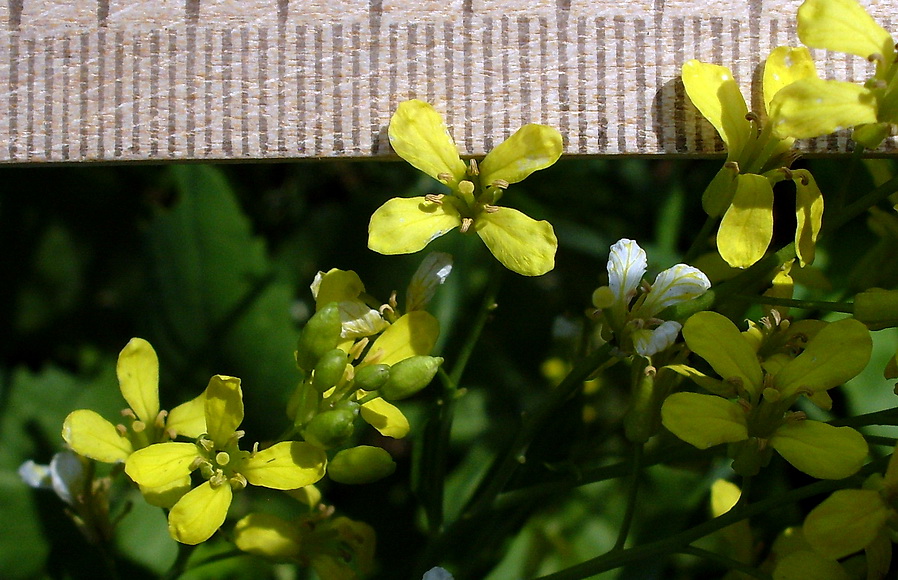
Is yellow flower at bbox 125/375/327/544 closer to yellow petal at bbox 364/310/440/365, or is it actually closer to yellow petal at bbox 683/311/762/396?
yellow petal at bbox 364/310/440/365

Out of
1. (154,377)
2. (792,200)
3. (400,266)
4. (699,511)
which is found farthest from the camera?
(792,200)

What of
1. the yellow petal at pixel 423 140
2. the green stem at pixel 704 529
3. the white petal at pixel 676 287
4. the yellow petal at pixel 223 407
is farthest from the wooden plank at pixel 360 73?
the green stem at pixel 704 529

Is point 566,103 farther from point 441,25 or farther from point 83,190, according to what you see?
point 83,190

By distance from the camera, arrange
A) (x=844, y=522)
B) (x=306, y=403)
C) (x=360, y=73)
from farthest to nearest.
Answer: (x=360, y=73)
(x=306, y=403)
(x=844, y=522)

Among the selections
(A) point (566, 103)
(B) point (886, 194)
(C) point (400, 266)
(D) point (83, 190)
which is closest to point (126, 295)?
(D) point (83, 190)

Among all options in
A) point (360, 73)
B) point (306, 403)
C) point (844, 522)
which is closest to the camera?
point (844, 522)

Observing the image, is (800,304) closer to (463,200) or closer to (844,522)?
(844,522)

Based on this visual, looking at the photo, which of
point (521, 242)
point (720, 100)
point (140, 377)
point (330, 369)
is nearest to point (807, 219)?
point (720, 100)
